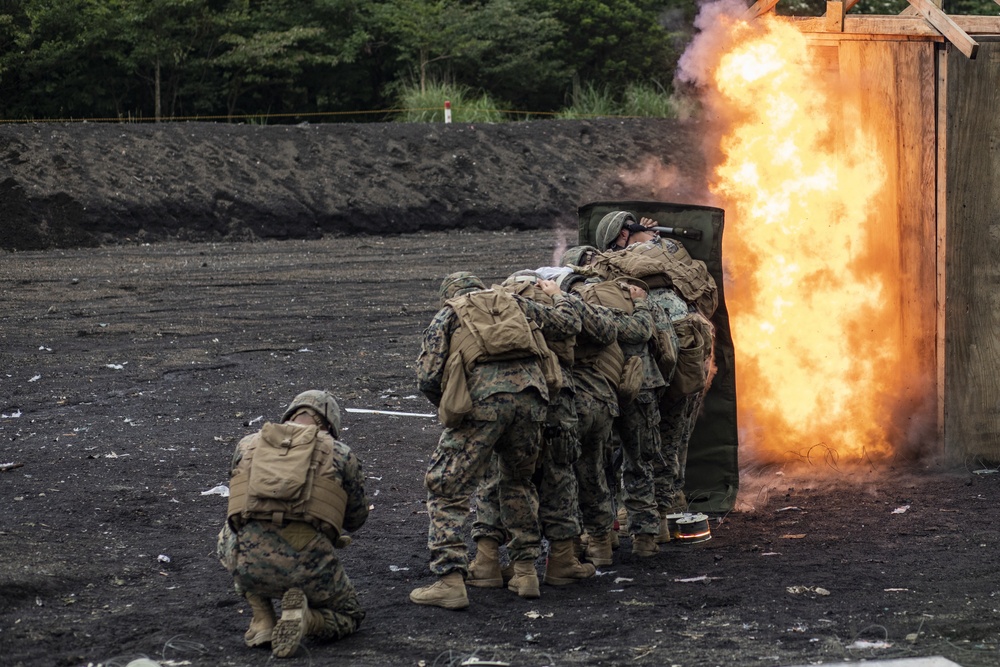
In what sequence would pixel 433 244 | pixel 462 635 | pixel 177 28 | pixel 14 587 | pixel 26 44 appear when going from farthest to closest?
1. pixel 177 28
2. pixel 26 44
3. pixel 433 244
4. pixel 14 587
5. pixel 462 635

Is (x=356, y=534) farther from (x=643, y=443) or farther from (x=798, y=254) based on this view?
(x=798, y=254)

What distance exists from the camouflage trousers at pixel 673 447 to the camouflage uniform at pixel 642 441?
8.3 inches

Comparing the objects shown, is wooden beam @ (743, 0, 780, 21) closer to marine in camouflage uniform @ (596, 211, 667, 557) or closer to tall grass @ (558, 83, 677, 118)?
marine in camouflage uniform @ (596, 211, 667, 557)

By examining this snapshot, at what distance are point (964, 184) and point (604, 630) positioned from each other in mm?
5028

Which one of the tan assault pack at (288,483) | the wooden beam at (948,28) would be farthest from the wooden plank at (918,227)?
the tan assault pack at (288,483)

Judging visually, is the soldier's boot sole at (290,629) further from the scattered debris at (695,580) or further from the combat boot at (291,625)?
the scattered debris at (695,580)

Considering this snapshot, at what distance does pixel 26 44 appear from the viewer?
29.9 meters

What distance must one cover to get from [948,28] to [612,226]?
2.91 m

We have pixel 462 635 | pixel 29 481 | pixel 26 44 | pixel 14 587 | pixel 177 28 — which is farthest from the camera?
pixel 177 28

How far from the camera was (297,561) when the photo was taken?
587 cm

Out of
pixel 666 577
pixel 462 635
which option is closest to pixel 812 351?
pixel 666 577

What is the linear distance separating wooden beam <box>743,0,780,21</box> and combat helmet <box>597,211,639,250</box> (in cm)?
206

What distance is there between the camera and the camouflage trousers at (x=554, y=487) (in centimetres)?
691

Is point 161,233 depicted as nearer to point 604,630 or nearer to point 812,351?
point 812,351
